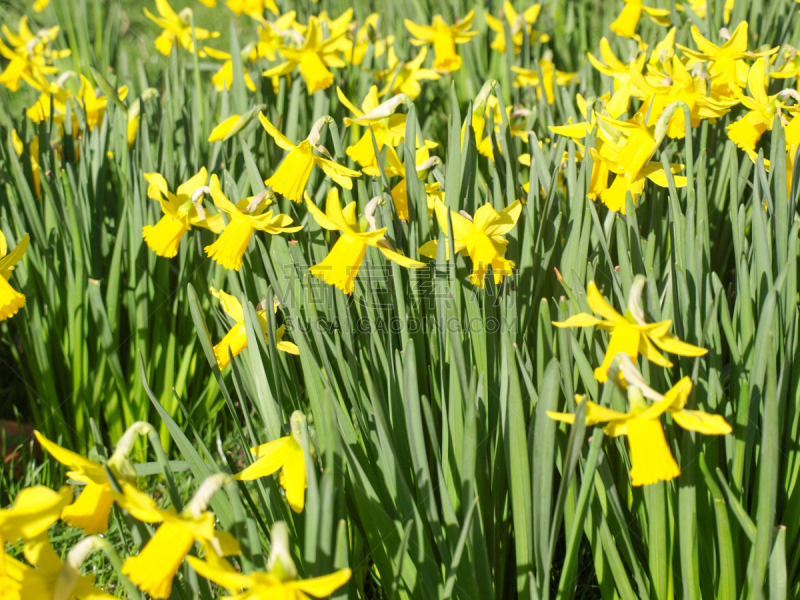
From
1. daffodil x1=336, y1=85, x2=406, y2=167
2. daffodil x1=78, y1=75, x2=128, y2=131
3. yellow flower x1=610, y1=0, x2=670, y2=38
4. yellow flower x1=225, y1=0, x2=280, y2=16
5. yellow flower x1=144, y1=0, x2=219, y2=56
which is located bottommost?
daffodil x1=336, y1=85, x2=406, y2=167

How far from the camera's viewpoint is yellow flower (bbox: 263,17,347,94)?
1976 millimetres

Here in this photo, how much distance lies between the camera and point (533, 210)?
1385mm

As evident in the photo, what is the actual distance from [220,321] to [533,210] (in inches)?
30.6

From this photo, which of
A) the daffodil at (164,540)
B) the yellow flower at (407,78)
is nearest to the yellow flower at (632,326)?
the daffodil at (164,540)

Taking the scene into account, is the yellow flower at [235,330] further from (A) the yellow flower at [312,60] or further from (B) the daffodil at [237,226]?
(A) the yellow flower at [312,60]

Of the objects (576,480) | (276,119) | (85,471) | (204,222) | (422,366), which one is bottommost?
(576,480)

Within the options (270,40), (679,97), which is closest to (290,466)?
(679,97)

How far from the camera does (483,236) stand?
1170 mm

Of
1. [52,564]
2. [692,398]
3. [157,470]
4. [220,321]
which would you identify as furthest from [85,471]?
[692,398]

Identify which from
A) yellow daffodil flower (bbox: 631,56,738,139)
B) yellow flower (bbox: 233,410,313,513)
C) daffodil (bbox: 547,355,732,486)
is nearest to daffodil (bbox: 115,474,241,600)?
yellow flower (bbox: 233,410,313,513)

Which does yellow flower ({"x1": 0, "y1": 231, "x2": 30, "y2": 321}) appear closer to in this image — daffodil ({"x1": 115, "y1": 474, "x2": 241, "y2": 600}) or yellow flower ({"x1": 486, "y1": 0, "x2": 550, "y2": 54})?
daffodil ({"x1": 115, "y1": 474, "x2": 241, "y2": 600})

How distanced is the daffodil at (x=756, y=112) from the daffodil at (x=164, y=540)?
55.1 inches

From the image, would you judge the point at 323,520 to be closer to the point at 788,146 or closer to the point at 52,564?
the point at 52,564

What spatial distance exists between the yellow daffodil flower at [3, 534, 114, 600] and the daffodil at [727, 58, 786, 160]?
156 centimetres
